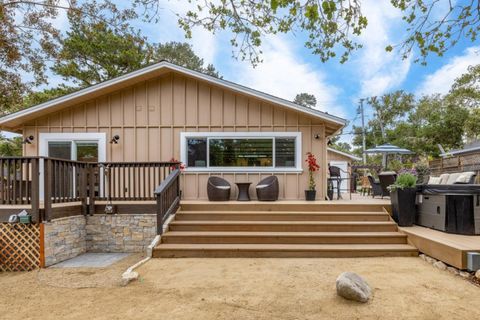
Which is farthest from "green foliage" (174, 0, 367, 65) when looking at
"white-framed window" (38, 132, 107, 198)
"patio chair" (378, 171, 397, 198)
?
"white-framed window" (38, 132, 107, 198)

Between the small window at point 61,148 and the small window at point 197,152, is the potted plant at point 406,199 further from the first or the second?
the small window at point 61,148

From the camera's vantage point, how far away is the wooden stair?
15.9 ft

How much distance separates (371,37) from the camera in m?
5.97

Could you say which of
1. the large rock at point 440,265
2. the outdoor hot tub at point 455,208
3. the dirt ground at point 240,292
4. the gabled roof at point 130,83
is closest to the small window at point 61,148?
the gabled roof at point 130,83

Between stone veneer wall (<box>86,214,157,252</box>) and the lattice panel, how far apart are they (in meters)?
1.09

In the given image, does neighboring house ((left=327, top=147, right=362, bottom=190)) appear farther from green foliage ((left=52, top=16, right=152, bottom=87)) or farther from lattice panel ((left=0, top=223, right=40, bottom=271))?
lattice panel ((left=0, top=223, right=40, bottom=271))

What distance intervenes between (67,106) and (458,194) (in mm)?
8721

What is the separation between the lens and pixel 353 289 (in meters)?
3.11

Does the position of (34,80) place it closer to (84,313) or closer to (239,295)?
(84,313)

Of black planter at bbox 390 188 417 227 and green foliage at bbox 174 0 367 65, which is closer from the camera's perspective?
green foliage at bbox 174 0 367 65

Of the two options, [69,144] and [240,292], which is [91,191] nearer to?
[69,144]

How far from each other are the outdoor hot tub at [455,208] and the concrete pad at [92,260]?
18.5 feet

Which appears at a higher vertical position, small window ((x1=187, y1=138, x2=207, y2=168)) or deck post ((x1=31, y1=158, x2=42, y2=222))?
small window ((x1=187, y1=138, x2=207, y2=168))

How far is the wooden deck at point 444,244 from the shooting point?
12.5 ft
